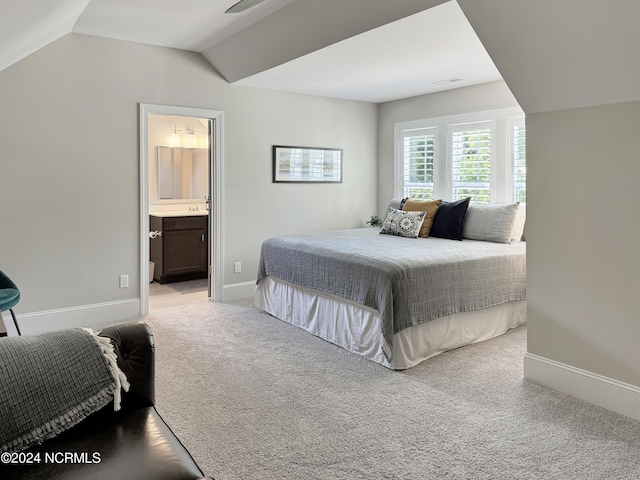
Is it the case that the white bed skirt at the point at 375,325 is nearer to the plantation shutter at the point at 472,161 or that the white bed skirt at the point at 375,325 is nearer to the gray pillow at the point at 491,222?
the gray pillow at the point at 491,222

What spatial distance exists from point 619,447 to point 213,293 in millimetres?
3918

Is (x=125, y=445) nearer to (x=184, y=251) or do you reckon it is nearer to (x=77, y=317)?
(x=77, y=317)

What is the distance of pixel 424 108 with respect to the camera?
5.69 metres

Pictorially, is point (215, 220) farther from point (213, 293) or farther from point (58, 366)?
point (58, 366)

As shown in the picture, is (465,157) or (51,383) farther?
(465,157)

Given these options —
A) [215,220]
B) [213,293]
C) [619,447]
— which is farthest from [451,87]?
[619,447]

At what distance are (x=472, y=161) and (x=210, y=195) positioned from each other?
288cm

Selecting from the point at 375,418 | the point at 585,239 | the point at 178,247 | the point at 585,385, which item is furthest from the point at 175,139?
the point at 585,385

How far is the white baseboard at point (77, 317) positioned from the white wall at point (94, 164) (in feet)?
0.03

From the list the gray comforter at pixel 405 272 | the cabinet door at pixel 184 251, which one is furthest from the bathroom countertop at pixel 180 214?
the gray comforter at pixel 405 272

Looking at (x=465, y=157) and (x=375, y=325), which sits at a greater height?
(x=465, y=157)

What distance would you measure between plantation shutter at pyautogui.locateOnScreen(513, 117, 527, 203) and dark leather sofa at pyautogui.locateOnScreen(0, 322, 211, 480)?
4155 millimetres

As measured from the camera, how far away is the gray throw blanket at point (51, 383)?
1365 millimetres

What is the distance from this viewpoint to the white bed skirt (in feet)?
10.9
